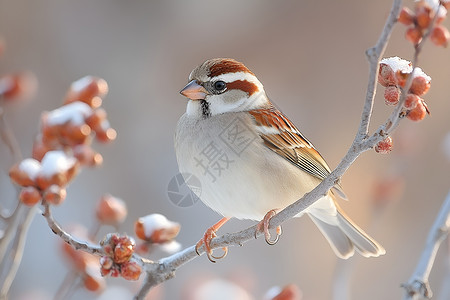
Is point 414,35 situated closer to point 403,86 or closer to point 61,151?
point 403,86

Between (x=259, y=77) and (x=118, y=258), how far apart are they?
9.52ft

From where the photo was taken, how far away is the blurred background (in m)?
3.49

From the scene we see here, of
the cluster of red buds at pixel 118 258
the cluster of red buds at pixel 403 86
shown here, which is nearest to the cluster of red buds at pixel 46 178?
the cluster of red buds at pixel 118 258

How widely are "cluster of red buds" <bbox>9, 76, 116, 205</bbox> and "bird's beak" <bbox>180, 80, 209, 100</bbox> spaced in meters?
0.46

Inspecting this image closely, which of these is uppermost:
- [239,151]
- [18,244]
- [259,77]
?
[239,151]

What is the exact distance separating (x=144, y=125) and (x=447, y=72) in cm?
194

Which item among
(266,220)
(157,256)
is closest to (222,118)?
(266,220)

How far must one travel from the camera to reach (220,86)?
1738 millimetres

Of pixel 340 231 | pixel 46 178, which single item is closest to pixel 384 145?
pixel 46 178

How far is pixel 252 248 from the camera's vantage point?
3562mm

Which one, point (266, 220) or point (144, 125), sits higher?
point (266, 220)

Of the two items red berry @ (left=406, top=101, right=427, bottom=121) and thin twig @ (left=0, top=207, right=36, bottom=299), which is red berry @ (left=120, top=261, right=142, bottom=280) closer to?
thin twig @ (left=0, top=207, right=36, bottom=299)

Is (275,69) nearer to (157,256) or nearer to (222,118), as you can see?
(157,256)

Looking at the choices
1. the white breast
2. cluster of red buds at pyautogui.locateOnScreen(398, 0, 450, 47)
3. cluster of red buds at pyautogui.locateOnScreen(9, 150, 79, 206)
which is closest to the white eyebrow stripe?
the white breast
